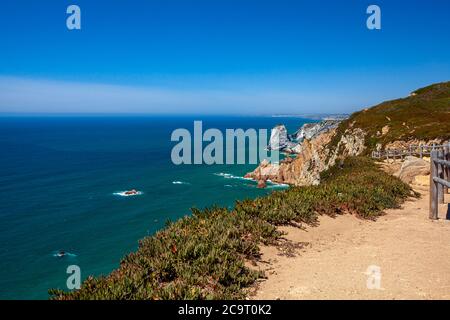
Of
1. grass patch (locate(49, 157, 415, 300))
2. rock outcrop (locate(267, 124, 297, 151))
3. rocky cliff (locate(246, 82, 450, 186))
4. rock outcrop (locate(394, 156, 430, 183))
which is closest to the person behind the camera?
grass patch (locate(49, 157, 415, 300))

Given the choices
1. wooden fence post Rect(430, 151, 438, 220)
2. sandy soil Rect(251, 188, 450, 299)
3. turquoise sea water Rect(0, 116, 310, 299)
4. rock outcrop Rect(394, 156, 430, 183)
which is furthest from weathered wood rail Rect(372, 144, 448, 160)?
turquoise sea water Rect(0, 116, 310, 299)

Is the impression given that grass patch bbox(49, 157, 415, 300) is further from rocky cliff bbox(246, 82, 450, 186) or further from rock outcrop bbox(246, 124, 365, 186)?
rock outcrop bbox(246, 124, 365, 186)

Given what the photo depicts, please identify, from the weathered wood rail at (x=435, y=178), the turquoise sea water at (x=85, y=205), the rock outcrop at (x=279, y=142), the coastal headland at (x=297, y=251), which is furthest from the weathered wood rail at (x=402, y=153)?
the rock outcrop at (x=279, y=142)

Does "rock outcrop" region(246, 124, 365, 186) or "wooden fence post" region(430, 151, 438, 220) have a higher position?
"wooden fence post" region(430, 151, 438, 220)

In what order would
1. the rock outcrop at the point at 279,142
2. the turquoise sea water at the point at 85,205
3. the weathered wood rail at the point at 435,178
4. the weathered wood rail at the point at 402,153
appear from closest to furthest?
the weathered wood rail at the point at 435,178 → the weathered wood rail at the point at 402,153 → the turquoise sea water at the point at 85,205 → the rock outcrop at the point at 279,142

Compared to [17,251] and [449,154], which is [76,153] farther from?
[449,154]

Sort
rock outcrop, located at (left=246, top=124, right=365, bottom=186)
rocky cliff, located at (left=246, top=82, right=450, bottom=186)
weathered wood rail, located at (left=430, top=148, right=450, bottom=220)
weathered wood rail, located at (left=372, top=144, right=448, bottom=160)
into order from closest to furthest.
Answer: weathered wood rail, located at (left=430, top=148, right=450, bottom=220), weathered wood rail, located at (left=372, top=144, right=448, bottom=160), rocky cliff, located at (left=246, top=82, right=450, bottom=186), rock outcrop, located at (left=246, top=124, right=365, bottom=186)

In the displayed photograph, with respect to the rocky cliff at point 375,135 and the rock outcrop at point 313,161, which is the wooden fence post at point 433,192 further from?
the rock outcrop at point 313,161
